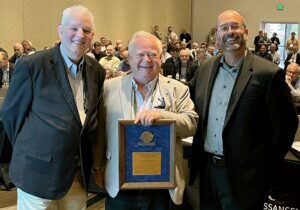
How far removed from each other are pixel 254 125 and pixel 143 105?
0.63 m

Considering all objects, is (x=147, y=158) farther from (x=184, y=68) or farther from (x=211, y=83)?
(x=184, y=68)

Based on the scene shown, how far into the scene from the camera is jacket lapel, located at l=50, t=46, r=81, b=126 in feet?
6.61

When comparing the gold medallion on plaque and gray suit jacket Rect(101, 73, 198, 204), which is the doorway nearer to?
gray suit jacket Rect(101, 73, 198, 204)

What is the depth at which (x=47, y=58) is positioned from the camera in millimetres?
2068

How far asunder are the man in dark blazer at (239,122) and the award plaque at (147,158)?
16.3 inches

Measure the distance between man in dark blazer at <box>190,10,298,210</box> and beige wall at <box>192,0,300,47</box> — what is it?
766 inches

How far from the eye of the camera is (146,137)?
1.99 meters

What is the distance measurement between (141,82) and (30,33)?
38.2ft

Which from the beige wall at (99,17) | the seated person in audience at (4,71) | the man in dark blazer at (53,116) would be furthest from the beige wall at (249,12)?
the man in dark blazer at (53,116)

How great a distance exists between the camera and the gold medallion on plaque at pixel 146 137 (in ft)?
6.50

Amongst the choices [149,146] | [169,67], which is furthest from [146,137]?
[169,67]

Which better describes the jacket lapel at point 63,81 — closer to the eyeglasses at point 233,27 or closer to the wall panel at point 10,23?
the eyeglasses at point 233,27

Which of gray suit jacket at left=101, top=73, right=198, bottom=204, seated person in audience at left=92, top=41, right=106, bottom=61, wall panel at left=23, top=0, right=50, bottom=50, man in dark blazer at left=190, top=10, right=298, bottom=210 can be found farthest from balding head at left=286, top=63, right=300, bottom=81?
wall panel at left=23, top=0, right=50, bottom=50

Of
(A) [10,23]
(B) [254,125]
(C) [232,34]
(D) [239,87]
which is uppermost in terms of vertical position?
(A) [10,23]
